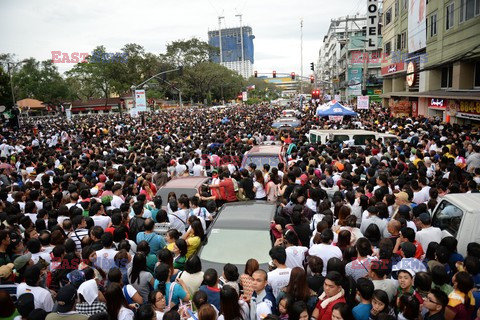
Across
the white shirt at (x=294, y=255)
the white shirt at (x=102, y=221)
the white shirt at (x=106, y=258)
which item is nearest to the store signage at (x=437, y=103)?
the white shirt at (x=294, y=255)

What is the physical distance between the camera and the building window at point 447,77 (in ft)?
79.3

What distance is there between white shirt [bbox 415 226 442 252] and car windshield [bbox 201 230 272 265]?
86.3 inches

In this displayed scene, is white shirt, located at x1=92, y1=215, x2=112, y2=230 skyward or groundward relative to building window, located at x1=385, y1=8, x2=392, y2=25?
groundward

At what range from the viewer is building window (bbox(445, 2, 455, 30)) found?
21125 mm

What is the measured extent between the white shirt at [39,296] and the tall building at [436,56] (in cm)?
1663

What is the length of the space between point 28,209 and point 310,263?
597cm

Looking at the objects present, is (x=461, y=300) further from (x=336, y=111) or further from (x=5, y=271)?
(x=336, y=111)

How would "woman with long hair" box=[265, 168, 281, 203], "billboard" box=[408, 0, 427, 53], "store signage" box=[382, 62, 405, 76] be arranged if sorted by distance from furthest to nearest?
"store signage" box=[382, 62, 405, 76], "billboard" box=[408, 0, 427, 53], "woman with long hair" box=[265, 168, 281, 203]

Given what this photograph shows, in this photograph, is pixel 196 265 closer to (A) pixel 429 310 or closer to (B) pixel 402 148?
(A) pixel 429 310

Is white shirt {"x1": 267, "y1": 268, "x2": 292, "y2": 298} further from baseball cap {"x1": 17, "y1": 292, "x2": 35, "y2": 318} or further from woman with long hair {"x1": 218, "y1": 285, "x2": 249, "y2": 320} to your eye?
baseball cap {"x1": 17, "y1": 292, "x2": 35, "y2": 318}

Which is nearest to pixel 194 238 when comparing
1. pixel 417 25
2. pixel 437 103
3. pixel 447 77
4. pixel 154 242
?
pixel 154 242

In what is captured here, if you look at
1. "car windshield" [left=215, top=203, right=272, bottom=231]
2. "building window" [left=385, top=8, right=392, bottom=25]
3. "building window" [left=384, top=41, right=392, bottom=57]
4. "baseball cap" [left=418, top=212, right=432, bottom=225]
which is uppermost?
"building window" [left=385, top=8, right=392, bottom=25]

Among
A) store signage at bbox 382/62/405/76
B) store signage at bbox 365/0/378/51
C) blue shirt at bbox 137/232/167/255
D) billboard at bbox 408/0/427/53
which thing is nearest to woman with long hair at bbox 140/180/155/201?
blue shirt at bbox 137/232/167/255

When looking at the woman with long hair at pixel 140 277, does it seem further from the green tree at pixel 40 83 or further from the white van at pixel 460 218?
the green tree at pixel 40 83
